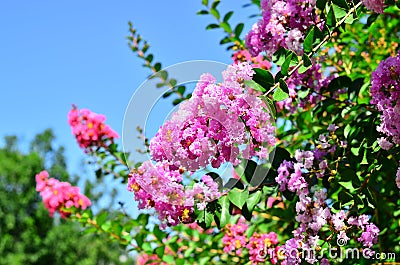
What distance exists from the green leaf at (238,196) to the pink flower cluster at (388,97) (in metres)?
→ 0.38

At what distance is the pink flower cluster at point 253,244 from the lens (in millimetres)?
1705

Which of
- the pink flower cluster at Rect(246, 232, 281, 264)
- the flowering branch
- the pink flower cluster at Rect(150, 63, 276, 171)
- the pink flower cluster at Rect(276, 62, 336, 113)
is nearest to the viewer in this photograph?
the pink flower cluster at Rect(150, 63, 276, 171)

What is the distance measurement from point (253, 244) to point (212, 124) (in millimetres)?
870

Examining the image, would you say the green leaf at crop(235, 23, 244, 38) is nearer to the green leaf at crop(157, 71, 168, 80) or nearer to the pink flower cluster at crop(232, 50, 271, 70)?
the pink flower cluster at crop(232, 50, 271, 70)

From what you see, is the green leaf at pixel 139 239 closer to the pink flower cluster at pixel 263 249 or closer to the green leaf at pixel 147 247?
the green leaf at pixel 147 247

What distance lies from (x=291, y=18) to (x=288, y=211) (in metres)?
0.75

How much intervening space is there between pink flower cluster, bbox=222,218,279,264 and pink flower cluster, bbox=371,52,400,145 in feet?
2.30

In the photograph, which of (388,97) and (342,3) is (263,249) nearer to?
(388,97)

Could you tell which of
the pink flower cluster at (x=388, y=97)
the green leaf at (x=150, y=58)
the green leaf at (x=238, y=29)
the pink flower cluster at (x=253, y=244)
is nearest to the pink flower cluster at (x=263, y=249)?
the pink flower cluster at (x=253, y=244)

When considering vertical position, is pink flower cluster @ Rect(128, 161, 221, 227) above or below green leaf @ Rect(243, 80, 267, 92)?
below

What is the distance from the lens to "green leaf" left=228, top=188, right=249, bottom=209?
1.23 m

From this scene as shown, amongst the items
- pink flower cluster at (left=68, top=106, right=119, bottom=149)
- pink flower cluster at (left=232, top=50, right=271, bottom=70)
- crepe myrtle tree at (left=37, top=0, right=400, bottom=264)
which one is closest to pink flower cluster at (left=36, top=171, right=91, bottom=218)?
pink flower cluster at (left=68, top=106, right=119, bottom=149)

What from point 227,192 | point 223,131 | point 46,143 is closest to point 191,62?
point 223,131

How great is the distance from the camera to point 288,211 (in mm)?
1748
